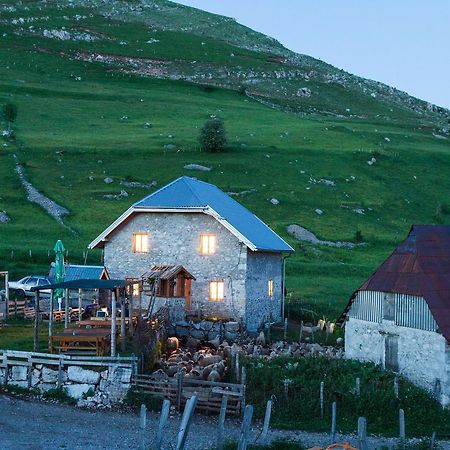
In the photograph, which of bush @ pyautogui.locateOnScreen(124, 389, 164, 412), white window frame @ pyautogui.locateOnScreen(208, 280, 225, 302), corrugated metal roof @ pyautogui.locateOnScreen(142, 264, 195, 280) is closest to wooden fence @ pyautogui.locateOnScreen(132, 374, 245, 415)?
bush @ pyautogui.locateOnScreen(124, 389, 164, 412)

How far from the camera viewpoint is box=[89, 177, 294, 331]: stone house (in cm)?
4378

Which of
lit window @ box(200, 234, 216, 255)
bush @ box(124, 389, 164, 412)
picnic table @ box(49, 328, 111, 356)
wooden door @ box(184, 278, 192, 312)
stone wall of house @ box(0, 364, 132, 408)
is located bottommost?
bush @ box(124, 389, 164, 412)

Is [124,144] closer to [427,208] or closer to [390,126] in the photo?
[427,208]

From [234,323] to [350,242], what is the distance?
30711mm

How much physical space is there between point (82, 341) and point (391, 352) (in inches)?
466

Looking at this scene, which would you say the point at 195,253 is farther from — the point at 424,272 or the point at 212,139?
the point at 212,139

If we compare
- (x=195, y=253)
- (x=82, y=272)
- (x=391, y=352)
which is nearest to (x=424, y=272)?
(x=391, y=352)

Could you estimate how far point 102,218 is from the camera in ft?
231

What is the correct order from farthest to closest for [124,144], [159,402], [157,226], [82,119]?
[82,119] < [124,144] < [157,226] < [159,402]

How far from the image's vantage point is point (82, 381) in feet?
102

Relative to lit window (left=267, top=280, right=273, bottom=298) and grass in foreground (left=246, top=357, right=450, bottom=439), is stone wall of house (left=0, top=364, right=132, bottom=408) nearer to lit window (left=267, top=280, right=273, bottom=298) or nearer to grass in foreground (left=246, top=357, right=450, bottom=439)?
grass in foreground (left=246, top=357, right=450, bottom=439)

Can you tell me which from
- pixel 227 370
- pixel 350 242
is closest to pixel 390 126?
pixel 350 242

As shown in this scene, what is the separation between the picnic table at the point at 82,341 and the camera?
106 feet

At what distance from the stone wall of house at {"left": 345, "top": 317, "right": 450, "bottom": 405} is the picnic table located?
33.0 feet
